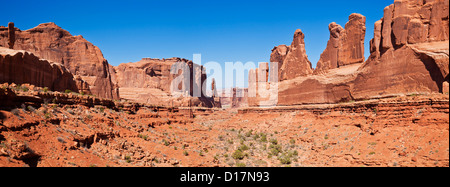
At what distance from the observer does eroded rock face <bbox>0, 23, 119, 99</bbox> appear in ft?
129

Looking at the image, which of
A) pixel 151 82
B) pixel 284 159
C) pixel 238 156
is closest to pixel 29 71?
pixel 238 156

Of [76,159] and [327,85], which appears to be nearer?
[76,159]

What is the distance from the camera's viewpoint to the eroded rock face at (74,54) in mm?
39188

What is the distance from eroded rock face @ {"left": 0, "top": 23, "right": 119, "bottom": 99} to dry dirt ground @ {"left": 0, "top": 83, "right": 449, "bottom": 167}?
1364 centimetres

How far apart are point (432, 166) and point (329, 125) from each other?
12.7m

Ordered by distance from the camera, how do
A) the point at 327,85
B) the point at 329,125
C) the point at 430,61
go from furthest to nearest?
the point at 327,85
the point at 329,125
the point at 430,61

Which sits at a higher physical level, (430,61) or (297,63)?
(297,63)

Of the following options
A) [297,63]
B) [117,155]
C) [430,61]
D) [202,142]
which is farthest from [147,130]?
[297,63]

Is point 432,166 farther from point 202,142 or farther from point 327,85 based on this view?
point 327,85

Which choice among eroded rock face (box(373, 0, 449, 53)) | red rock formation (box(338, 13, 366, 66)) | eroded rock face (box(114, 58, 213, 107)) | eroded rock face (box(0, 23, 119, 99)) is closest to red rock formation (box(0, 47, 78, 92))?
eroded rock face (box(0, 23, 119, 99))

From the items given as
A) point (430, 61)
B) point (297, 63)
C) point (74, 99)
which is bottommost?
point (74, 99)

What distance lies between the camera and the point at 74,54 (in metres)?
41.3

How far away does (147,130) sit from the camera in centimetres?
2484
